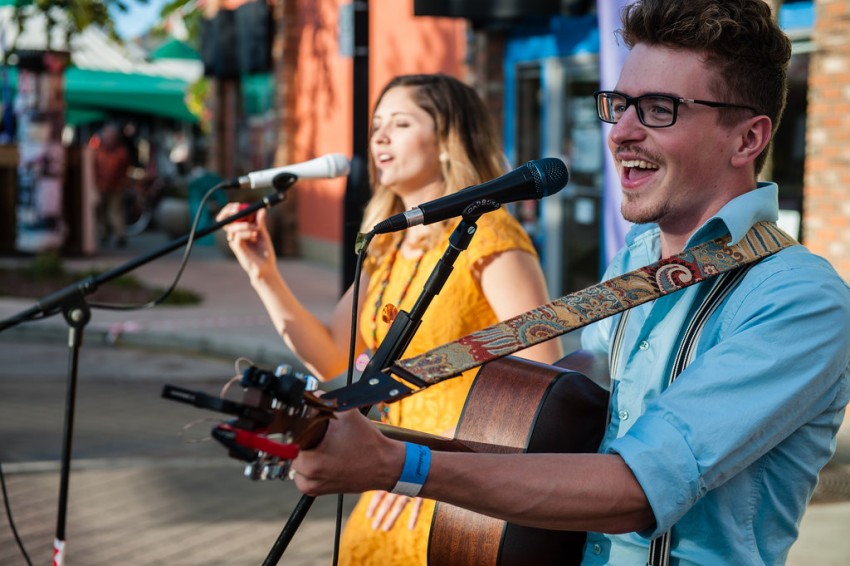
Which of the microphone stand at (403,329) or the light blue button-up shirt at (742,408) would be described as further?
the microphone stand at (403,329)

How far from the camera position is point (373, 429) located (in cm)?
144

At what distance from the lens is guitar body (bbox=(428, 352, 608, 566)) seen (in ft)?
6.36

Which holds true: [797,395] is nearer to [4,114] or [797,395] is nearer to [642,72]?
[642,72]

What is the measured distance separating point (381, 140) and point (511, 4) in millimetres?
6610

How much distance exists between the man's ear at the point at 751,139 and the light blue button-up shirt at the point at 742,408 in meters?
0.06

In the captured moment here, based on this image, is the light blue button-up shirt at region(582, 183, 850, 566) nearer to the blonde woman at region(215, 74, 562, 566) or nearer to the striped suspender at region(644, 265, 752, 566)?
the striped suspender at region(644, 265, 752, 566)

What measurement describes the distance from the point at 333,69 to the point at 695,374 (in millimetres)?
14102

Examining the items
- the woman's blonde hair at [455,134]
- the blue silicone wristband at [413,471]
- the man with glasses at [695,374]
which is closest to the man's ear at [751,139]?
the man with glasses at [695,374]

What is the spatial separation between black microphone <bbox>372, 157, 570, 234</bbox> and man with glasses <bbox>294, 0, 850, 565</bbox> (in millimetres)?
160

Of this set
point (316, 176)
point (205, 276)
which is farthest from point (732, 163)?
point (205, 276)

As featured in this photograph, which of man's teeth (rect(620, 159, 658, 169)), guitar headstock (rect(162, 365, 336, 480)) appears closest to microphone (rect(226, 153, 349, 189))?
man's teeth (rect(620, 159, 658, 169))

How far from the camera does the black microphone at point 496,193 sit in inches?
77.7

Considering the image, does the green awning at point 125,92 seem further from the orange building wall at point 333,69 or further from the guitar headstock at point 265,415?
the guitar headstock at point 265,415

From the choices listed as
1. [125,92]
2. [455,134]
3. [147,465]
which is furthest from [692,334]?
[125,92]
